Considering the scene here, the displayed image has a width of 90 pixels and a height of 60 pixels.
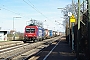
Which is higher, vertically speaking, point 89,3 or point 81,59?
point 89,3

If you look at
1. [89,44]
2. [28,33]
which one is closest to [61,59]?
[89,44]

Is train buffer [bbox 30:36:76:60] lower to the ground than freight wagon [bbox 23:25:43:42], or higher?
lower

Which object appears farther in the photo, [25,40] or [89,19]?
[25,40]

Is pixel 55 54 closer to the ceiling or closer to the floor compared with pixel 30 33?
closer to the floor

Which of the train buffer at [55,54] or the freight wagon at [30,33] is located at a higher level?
the freight wagon at [30,33]

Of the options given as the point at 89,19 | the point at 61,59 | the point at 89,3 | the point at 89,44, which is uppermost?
the point at 89,3

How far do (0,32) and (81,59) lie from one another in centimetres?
4448

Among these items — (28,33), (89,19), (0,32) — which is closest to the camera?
(89,19)

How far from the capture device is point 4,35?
58969 millimetres

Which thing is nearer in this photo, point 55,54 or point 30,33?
point 55,54

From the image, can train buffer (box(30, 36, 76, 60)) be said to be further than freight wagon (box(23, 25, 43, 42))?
No

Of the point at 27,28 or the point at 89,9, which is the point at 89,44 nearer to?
the point at 89,9

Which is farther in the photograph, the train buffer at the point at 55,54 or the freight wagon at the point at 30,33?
the freight wagon at the point at 30,33

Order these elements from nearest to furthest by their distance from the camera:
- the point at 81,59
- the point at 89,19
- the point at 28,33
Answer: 1. the point at 89,19
2. the point at 81,59
3. the point at 28,33
